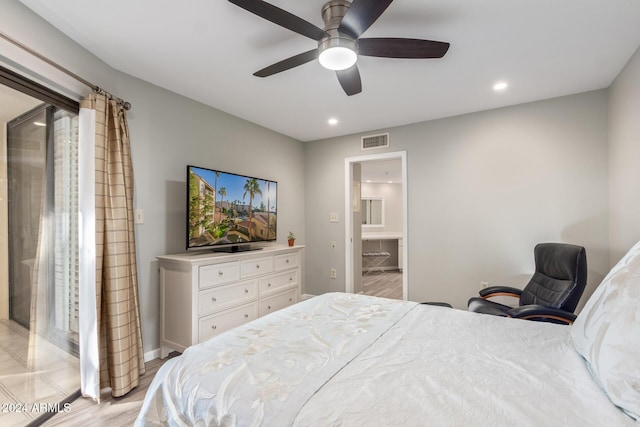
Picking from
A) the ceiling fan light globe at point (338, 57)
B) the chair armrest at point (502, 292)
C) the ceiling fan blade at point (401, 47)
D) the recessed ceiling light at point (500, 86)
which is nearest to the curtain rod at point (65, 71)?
the ceiling fan light globe at point (338, 57)

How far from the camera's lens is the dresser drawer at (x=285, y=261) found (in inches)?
136

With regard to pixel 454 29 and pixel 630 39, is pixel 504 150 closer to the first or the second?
pixel 630 39

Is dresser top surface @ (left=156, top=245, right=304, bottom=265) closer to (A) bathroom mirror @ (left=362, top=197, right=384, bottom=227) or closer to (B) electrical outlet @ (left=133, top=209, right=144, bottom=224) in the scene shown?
(B) electrical outlet @ (left=133, top=209, right=144, bottom=224)

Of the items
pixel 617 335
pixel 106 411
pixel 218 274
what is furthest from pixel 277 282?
pixel 617 335

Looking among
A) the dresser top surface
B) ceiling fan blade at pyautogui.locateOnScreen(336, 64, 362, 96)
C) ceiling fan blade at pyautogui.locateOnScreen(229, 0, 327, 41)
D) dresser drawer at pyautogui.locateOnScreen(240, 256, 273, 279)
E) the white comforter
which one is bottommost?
the white comforter

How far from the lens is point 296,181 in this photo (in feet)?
15.3

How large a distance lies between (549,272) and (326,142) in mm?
3231

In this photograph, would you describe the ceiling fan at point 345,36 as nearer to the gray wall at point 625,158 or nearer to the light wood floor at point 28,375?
the gray wall at point 625,158

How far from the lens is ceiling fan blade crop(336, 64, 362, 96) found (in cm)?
199

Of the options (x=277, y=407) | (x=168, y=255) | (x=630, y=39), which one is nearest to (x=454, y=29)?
(x=630, y=39)

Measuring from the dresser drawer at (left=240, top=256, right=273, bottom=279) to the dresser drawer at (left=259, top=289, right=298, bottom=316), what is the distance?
12.7 inches

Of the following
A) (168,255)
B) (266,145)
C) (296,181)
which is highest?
(266,145)

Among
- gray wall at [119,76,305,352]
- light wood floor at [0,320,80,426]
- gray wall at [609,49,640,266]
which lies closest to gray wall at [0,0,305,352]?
gray wall at [119,76,305,352]

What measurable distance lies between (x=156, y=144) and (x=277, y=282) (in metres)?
1.91
